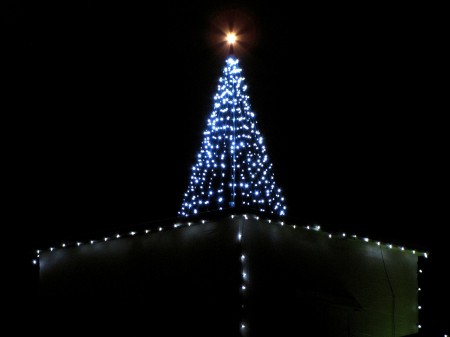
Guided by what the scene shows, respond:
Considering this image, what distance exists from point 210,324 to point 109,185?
10.4 m

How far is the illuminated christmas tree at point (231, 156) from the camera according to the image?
33.8 feet

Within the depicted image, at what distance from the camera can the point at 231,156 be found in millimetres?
10539

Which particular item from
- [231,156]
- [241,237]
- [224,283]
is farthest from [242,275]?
[231,156]

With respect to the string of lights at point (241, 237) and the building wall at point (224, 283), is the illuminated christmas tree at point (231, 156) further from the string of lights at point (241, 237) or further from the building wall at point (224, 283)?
the building wall at point (224, 283)

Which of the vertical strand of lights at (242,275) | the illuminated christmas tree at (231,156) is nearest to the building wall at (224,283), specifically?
the vertical strand of lights at (242,275)

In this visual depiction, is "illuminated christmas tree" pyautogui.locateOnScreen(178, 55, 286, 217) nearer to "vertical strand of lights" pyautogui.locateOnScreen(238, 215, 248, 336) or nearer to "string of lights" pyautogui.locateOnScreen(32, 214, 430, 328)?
"string of lights" pyautogui.locateOnScreen(32, 214, 430, 328)

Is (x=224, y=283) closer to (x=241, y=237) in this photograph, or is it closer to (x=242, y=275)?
(x=242, y=275)

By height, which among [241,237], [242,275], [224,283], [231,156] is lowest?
[224,283]

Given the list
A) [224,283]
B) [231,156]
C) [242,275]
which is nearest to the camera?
[242,275]

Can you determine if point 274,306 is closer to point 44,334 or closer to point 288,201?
point 44,334

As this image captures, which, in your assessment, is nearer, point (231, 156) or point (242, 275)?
point (242, 275)

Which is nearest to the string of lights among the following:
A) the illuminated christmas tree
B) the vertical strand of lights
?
the vertical strand of lights

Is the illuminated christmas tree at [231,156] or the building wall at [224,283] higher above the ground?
the illuminated christmas tree at [231,156]

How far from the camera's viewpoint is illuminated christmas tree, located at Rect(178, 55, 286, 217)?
10.3 m
